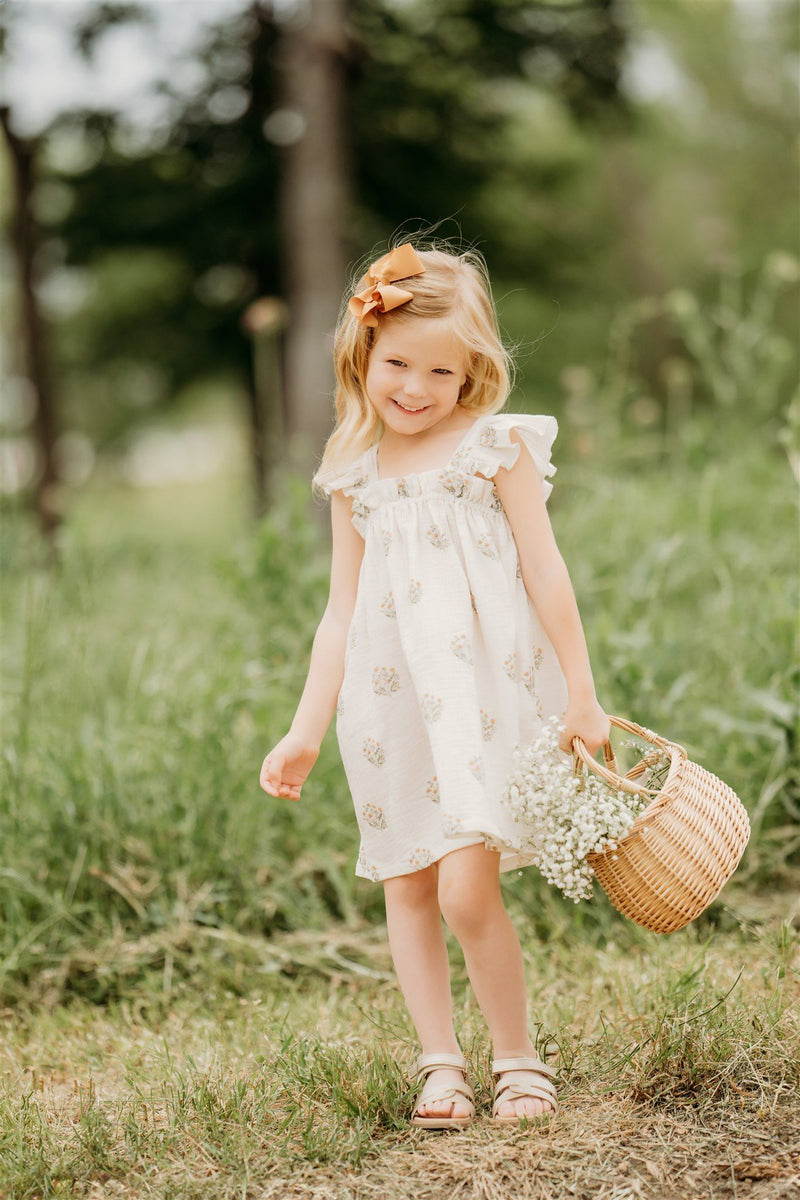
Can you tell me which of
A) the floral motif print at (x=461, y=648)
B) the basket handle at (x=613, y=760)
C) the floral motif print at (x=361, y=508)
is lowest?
the basket handle at (x=613, y=760)

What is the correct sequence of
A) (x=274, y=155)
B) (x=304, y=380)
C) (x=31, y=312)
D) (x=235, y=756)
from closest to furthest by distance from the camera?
(x=235, y=756)
(x=304, y=380)
(x=31, y=312)
(x=274, y=155)

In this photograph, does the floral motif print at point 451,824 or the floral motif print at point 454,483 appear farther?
the floral motif print at point 454,483

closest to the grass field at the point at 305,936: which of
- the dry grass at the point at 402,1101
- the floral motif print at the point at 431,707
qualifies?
the dry grass at the point at 402,1101

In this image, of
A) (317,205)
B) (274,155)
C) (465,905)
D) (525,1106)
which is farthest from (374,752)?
(274,155)

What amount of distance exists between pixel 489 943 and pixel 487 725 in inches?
14.9

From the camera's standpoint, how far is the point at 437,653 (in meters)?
2.10

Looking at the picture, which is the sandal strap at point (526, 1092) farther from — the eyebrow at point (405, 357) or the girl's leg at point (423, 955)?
the eyebrow at point (405, 357)

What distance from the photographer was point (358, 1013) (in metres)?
2.63

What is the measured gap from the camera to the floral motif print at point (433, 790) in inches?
85.6

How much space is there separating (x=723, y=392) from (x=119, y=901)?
2670 mm

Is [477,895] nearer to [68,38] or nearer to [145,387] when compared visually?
[68,38]

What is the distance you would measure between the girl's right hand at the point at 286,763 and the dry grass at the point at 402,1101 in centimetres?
45

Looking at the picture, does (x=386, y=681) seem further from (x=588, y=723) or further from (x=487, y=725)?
(x=588, y=723)

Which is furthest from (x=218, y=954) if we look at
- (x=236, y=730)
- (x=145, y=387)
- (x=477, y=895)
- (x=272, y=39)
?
(x=145, y=387)
